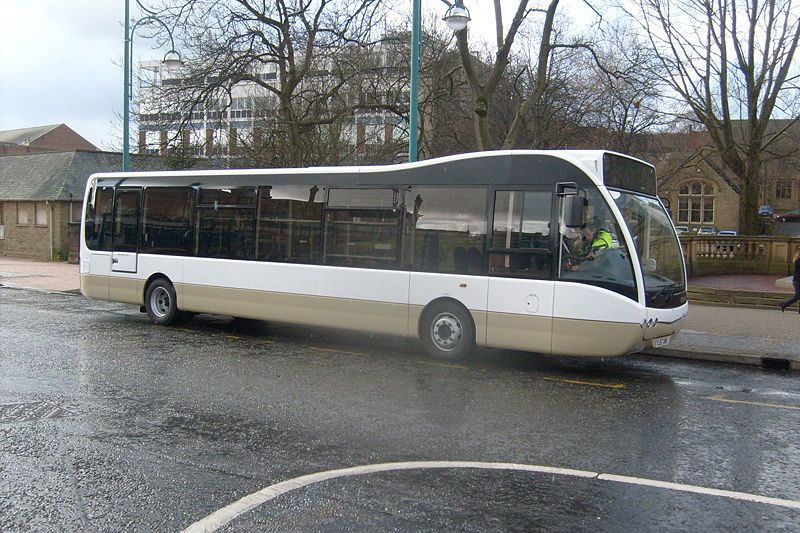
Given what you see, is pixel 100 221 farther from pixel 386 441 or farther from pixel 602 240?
pixel 386 441

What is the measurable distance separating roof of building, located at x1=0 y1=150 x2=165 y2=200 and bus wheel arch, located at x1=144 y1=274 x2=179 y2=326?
70.9 feet

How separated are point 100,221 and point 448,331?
8.17 m

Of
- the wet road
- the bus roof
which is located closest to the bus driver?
the bus roof

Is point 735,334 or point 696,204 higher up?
point 696,204

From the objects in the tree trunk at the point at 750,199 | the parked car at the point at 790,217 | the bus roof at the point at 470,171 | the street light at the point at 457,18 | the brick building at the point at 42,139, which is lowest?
the bus roof at the point at 470,171

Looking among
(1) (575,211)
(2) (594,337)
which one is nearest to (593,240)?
(1) (575,211)

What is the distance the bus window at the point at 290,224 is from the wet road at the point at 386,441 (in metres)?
1.86

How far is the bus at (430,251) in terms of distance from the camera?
915 cm

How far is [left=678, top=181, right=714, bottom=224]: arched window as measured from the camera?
7306 cm

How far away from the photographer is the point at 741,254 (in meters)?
28.7

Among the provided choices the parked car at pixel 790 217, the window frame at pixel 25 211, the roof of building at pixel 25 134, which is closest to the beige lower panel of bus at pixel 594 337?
the window frame at pixel 25 211

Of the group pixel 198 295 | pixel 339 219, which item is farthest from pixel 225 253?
pixel 339 219

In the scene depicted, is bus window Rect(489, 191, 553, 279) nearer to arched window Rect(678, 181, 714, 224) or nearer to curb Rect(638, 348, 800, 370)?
curb Rect(638, 348, 800, 370)

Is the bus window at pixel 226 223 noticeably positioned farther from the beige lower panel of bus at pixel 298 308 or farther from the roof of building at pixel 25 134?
the roof of building at pixel 25 134
